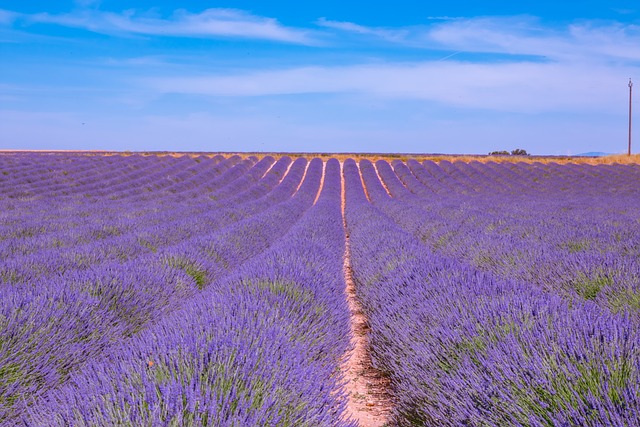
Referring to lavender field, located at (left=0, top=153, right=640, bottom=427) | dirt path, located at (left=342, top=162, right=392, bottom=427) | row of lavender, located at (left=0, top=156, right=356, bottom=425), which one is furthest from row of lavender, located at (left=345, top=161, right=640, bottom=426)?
row of lavender, located at (left=0, top=156, right=356, bottom=425)

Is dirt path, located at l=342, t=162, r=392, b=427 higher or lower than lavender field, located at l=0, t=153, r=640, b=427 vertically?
lower

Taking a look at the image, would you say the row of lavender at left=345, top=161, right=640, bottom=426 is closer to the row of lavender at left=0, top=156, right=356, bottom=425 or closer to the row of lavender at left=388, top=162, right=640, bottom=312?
the row of lavender at left=388, top=162, right=640, bottom=312

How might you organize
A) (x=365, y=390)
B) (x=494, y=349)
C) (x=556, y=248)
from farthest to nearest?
(x=556, y=248), (x=365, y=390), (x=494, y=349)

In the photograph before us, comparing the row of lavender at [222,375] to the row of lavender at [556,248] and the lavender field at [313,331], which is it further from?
the row of lavender at [556,248]

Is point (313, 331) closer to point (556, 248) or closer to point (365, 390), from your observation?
point (365, 390)

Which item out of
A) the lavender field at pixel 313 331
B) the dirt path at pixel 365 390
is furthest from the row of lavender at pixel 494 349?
the dirt path at pixel 365 390

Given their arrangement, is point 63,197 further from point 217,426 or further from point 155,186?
point 217,426

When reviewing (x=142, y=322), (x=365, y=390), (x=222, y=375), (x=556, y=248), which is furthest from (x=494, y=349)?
(x=556, y=248)

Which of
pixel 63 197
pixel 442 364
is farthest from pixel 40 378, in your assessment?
pixel 63 197

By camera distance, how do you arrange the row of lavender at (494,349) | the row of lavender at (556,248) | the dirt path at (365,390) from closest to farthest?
the row of lavender at (494,349) < the dirt path at (365,390) < the row of lavender at (556,248)

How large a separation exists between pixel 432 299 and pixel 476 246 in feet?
10.2

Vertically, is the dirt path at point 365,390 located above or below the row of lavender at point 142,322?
below

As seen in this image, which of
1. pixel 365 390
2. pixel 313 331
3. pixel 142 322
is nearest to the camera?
pixel 313 331

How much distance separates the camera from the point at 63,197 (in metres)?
15.5
